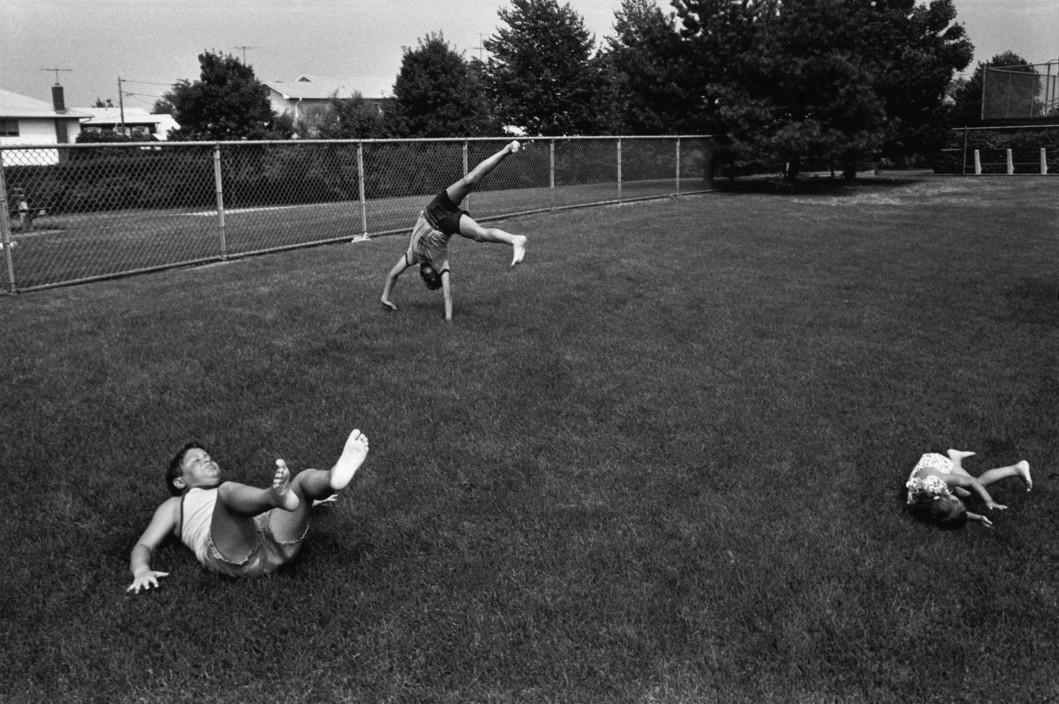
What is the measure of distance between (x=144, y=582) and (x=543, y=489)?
2.05 meters

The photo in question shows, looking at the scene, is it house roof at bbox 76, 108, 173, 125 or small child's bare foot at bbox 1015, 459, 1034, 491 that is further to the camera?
house roof at bbox 76, 108, 173, 125

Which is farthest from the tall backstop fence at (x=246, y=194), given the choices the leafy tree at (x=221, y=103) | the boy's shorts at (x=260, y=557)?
the leafy tree at (x=221, y=103)

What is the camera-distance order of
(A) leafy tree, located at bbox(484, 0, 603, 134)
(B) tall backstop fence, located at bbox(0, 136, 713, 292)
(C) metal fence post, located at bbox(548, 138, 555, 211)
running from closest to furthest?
(B) tall backstop fence, located at bbox(0, 136, 713, 292) → (C) metal fence post, located at bbox(548, 138, 555, 211) → (A) leafy tree, located at bbox(484, 0, 603, 134)

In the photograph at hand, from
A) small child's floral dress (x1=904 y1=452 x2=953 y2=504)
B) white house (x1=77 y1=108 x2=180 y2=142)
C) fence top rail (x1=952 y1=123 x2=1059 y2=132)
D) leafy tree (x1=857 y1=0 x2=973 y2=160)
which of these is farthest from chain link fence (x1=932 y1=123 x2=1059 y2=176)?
white house (x1=77 y1=108 x2=180 y2=142)

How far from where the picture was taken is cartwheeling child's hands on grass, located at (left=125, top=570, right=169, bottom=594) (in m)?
3.83

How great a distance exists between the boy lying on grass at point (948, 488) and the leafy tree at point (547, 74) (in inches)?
1363

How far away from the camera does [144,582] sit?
3855mm

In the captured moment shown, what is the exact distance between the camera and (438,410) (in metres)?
6.10

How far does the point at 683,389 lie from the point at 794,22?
782 inches

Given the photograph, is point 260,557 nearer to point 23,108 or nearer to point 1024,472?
point 1024,472

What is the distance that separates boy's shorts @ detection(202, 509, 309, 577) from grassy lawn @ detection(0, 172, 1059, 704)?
2.7 inches

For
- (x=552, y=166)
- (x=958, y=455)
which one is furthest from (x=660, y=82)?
(x=958, y=455)

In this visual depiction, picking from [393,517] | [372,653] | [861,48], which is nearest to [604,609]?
[372,653]

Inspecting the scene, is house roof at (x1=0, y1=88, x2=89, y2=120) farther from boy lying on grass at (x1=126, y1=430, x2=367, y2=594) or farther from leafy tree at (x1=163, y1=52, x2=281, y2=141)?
boy lying on grass at (x1=126, y1=430, x2=367, y2=594)
